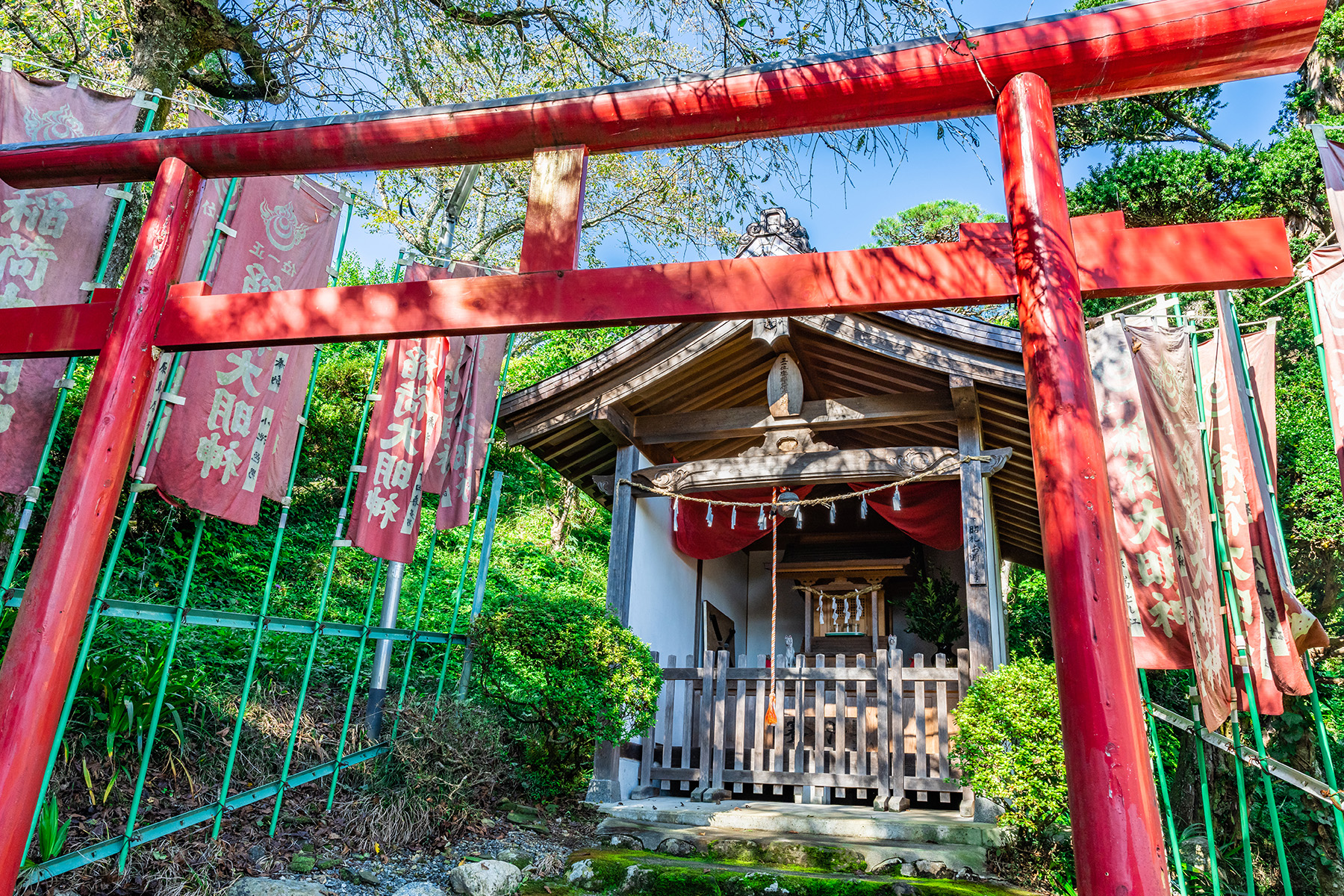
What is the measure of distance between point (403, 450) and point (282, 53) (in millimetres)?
3627

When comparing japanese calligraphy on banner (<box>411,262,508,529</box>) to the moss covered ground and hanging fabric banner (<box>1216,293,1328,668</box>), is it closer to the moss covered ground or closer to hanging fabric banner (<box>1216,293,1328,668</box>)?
the moss covered ground

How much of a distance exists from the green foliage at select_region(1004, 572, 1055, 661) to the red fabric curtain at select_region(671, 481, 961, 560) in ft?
17.0

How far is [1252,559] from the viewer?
4758 mm

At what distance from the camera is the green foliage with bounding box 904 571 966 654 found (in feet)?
38.3

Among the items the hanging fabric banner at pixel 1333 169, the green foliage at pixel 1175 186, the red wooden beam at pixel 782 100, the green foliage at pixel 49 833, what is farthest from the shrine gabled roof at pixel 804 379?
the green foliage at pixel 49 833

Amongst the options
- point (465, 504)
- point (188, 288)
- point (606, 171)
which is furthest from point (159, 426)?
point (606, 171)

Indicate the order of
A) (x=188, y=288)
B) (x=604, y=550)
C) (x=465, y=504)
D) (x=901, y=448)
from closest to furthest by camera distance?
(x=188, y=288) → (x=465, y=504) → (x=901, y=448) → (x=604, y=550)

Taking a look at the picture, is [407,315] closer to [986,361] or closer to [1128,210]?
[986,361]

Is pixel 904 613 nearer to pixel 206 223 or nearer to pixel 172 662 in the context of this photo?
pixel 172 662

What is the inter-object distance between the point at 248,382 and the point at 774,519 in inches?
220

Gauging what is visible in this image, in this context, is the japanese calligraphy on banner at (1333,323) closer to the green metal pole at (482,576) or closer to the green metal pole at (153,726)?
the green metal pole at (482,576)

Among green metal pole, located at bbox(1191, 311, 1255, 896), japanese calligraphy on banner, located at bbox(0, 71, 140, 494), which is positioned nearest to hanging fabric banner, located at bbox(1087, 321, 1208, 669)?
green metal pole, located at bbox(1191, 311, 1255, 896)

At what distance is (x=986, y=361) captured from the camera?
24.8 feet

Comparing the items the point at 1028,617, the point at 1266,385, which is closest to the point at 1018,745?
the point at 1266,385
